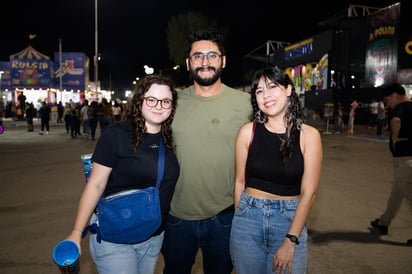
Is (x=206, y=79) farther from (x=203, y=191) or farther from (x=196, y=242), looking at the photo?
(x=196, y=242)

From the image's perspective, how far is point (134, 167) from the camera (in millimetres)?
2252

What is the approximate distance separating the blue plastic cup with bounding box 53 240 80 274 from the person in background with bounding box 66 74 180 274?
0.11 meters

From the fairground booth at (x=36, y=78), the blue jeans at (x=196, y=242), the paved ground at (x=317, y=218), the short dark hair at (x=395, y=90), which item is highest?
the fairground booth at (x=36, y=78)

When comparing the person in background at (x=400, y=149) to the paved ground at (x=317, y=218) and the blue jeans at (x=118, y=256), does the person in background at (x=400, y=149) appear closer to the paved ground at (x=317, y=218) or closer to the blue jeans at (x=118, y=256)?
the paved ground at (x=317, y=218)

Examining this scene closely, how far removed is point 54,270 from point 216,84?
272 cm

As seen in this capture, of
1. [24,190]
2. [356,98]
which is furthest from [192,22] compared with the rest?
[24,190]

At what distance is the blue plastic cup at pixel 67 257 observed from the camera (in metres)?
1.92

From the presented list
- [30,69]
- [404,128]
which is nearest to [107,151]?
[404,128]

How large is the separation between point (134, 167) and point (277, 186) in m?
0.91

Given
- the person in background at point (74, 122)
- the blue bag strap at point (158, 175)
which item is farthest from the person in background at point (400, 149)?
the person in background at point (74, 122)

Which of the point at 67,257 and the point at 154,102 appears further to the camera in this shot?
the point at 154,102

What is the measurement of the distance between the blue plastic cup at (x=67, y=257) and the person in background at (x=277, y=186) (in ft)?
3.19

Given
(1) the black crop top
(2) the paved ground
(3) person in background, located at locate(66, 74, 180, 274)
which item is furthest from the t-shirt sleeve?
(2) the paved ground

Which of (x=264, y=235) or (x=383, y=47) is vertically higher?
(x=383, y=47)
